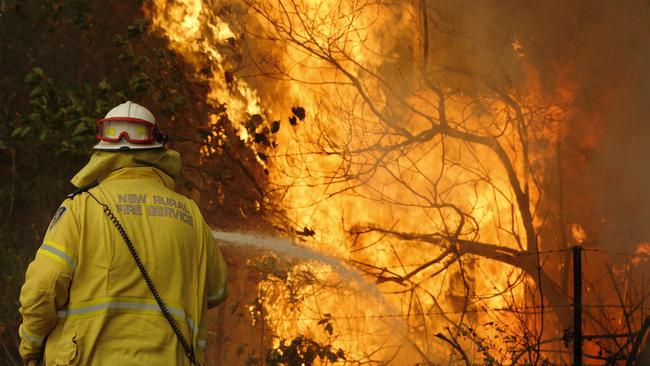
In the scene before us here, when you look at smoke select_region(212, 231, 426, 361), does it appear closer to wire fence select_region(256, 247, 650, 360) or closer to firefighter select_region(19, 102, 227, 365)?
wire fence select_region(256, 247, 650, 360)

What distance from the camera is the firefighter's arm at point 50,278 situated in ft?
11.4

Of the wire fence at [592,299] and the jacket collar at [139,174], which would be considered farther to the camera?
the wire fence at [592,299]

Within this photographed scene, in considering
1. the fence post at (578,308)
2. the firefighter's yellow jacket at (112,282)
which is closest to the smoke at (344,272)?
the fence post at (578,308)

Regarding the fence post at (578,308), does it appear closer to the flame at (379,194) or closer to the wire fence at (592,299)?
the wire fence at (592,299)

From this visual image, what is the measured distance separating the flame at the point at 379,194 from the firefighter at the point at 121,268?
3506 mm

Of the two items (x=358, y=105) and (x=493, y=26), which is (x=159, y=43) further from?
(x=493, y=26)

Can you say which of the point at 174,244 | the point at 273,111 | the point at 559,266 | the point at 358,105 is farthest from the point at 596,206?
the point at 174,244

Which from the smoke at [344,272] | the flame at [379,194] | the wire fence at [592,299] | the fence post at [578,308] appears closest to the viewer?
the fence post at [578,308]

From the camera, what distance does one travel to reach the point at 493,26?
7246mm

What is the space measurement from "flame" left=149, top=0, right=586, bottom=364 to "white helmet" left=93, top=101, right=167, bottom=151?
3661mm

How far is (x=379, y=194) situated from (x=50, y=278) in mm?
4201

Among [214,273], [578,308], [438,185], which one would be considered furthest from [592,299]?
[214,273]

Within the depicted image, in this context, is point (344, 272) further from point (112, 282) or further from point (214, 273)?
point (112, 282)

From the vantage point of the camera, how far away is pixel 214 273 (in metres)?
4.01
